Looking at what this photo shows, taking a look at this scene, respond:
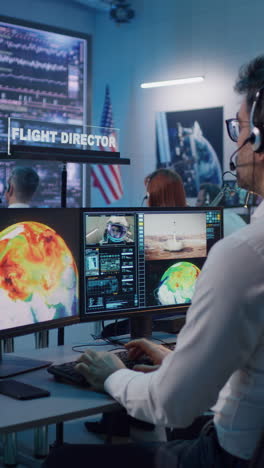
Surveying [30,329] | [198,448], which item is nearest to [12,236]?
[30,329]

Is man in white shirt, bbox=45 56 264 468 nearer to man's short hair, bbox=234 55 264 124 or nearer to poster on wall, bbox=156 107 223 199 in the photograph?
man's short hair, bbox=234 55 264 124

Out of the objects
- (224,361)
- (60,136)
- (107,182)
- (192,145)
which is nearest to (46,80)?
(107,182)

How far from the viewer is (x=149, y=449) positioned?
1.51 m

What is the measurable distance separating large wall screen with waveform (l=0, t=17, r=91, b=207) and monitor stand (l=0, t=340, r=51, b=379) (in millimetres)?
4182

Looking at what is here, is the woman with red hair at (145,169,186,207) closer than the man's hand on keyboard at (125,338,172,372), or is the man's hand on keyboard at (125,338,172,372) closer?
the man's hand on keyboard at (125,338,172,372)

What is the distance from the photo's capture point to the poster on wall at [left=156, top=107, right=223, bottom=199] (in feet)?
21.6

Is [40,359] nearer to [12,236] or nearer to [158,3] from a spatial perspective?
[12,236]

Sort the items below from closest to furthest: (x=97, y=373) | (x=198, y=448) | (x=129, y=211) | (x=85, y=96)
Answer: (x=198, y=448) → (x=97, y=373) → (x=129, y=211) → (x=85, y=96)

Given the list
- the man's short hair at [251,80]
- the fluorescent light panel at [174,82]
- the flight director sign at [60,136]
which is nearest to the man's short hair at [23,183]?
the flight director sign at [60,136]

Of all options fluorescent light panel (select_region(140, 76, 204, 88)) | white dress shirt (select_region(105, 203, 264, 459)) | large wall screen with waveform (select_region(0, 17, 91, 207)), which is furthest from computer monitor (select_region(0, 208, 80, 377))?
fluorescent light panel (select_region(140, 76, 204, 88))

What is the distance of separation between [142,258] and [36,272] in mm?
467

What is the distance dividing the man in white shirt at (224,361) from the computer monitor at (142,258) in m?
0.75

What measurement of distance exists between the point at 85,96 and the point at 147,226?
4.81 metres

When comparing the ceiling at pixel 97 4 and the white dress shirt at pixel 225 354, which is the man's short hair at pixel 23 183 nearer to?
the white dress shirt at pixel 225 354
